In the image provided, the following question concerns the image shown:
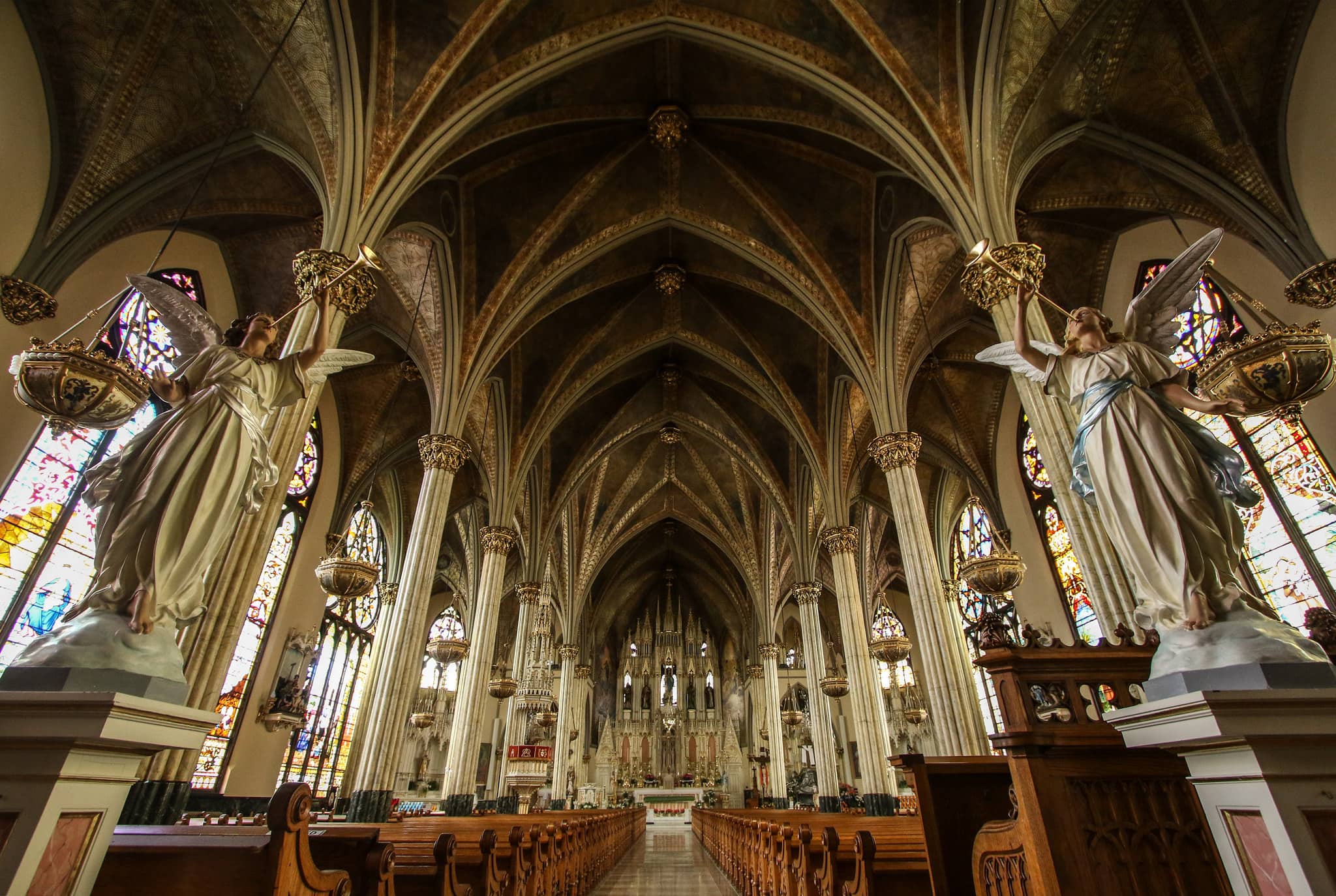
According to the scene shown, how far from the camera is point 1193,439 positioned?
297cm

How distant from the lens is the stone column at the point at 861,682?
11.8 meters

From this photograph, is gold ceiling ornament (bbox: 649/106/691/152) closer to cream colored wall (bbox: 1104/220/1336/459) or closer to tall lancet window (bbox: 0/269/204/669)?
cream colored wall (bbox: 1104/220/1336/459)

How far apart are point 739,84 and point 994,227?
5382 millimetres

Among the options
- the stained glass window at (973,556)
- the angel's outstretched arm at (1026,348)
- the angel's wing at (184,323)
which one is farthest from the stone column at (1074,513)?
the stained glass window at (973,556)

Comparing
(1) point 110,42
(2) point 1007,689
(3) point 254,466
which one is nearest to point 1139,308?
(2) point 1007,689

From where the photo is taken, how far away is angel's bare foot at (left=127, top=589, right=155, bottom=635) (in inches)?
104

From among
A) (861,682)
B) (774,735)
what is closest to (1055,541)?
(861,682)

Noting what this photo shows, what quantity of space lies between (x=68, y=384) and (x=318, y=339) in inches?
85.8

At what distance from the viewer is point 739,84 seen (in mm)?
10766

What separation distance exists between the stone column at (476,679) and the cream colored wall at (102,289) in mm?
6940

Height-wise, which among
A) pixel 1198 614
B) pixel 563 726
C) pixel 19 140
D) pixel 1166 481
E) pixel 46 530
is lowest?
pixel 1198 614

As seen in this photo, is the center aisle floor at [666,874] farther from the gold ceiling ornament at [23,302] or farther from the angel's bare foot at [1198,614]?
the gold ceiling ornament at [23,302]

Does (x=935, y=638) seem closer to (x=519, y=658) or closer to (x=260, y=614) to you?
(x=519, y=658)

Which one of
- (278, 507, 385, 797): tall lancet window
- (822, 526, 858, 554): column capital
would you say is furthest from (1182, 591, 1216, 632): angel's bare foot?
(278, 507, 385, 797): tall lancet window
